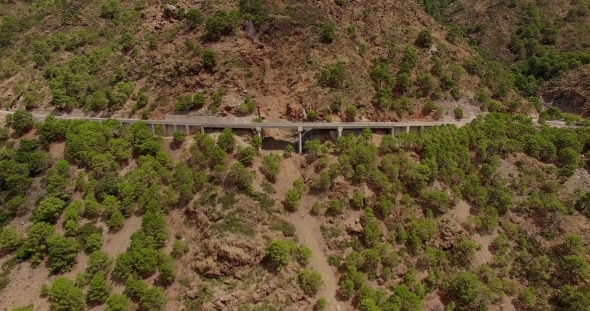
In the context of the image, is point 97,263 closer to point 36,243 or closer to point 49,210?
point 36,243

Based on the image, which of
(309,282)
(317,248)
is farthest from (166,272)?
(317,248)

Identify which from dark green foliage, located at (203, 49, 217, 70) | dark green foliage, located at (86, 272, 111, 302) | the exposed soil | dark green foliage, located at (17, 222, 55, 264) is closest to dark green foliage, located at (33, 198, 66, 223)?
dark green foliage, located at (17, 222, 55, 264)

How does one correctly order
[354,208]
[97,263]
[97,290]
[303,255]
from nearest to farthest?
[97,290] < [97,263] < [303,255] < [354,208]

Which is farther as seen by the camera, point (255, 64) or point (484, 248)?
point (255, 64)

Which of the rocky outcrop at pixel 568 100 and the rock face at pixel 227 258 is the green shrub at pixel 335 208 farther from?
the rocky outcrop at pixel 568 100

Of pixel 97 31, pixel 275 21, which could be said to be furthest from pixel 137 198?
pixel 97 31

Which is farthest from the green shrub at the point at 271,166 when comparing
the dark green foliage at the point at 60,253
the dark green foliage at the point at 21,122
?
the dark green foliage at the point at 21,122
